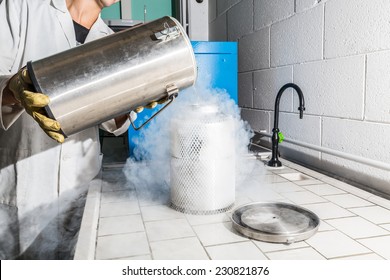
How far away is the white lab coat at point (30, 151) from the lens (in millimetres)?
1597

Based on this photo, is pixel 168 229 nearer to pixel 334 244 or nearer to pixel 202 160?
pixel 202 160

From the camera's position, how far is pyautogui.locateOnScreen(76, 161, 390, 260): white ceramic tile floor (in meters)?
1.00

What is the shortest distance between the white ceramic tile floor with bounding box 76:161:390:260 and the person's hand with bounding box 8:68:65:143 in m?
0.41

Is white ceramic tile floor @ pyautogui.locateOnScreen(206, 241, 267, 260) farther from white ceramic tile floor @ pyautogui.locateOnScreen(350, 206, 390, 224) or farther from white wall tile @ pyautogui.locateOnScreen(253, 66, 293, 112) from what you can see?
white wall tile @ pyautogui.locateOnScreen(253, 66, 293, 112)

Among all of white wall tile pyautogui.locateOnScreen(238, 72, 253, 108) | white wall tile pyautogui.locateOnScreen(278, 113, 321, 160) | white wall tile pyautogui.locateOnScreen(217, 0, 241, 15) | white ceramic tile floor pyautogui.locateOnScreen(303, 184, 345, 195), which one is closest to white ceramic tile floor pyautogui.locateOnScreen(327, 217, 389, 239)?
white ceramic tile floor pyautogui.locateOnScreen(303, 184, 345, 195)

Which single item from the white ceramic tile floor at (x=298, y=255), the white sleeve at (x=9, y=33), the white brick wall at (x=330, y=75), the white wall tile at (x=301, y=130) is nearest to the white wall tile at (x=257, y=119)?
the white brick wall at (x=330, y=75)

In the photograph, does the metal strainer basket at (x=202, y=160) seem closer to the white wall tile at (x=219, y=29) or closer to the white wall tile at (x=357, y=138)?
the white wall tile at (x=357, y=138)

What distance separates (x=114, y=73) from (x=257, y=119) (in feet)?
6.21

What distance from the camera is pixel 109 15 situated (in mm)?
3809

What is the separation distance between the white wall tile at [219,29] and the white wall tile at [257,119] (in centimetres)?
98

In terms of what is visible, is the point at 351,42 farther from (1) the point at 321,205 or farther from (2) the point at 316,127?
(1) the point at 321,205

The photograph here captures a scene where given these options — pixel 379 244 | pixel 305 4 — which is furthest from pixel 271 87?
pixel 379 244
